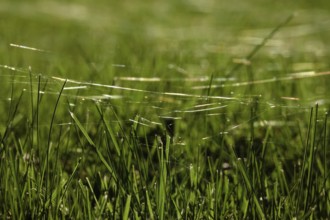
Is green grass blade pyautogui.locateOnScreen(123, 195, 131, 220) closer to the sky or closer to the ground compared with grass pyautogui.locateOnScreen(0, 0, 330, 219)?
closer to the ground

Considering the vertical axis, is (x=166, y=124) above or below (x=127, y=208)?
above

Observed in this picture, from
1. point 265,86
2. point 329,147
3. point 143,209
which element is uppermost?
point 265,86

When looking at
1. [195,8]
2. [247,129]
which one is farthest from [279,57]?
[195,8]

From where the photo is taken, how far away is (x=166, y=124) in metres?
1.69

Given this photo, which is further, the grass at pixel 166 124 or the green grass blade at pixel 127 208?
the grass at pixel 166 124

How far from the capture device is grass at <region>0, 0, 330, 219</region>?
1.20 meters

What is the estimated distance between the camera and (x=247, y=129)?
172 centimetres

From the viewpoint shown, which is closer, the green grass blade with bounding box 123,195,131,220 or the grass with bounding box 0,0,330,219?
the green grass blade with bounding box 123,195,131,220

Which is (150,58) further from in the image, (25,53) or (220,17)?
(220,17)

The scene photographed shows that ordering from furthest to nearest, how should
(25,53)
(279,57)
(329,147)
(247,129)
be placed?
(25,53)
(279,57)
(247,129)
(329,147)

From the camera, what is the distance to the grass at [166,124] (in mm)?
1196

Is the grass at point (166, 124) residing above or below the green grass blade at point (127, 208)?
above

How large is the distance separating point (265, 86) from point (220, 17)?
277 centimetres

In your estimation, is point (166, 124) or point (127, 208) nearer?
point (127, 208)
